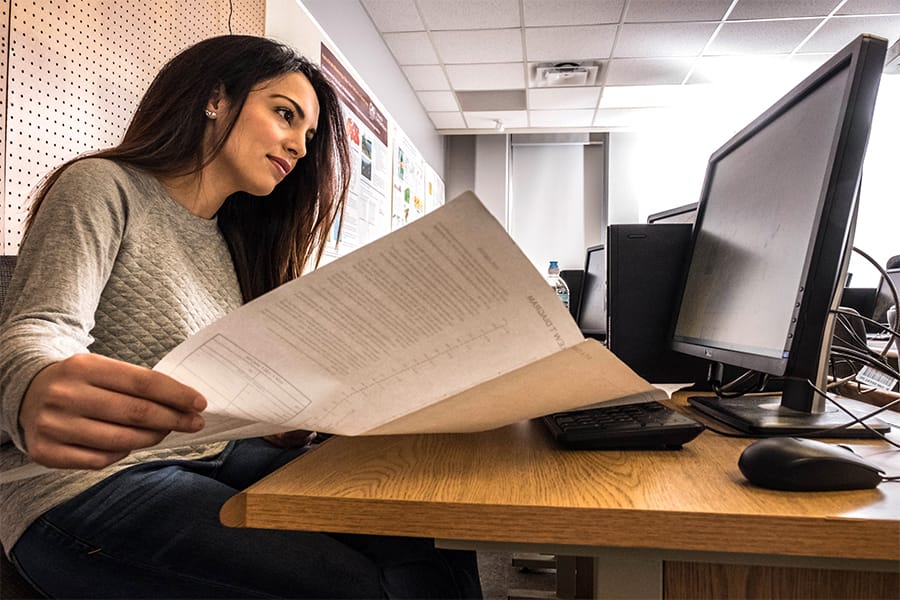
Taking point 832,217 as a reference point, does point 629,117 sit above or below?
above

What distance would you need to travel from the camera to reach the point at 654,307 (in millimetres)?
1049

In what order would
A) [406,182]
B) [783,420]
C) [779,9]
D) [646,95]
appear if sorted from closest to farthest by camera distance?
[783,420] → [779,9] → [406,182] → [646,95]

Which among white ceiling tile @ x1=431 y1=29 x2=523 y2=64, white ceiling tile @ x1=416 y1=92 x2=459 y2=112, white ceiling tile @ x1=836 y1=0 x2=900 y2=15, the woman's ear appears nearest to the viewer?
the woman's ear

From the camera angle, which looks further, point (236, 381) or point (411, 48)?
point (411, 48)

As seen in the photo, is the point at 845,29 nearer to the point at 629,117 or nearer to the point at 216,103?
the point at 629,117

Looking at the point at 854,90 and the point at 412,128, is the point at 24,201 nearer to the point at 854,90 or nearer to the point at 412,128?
the point at 854,90

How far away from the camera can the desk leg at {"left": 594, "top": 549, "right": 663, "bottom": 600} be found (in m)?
0.38

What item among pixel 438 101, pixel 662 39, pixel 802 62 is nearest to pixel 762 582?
pixel 662 39

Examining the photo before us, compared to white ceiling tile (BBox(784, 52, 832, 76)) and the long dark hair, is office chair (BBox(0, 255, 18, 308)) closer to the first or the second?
the long dark hair

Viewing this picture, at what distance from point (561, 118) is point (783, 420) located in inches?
177

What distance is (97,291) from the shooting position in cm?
Result: 65

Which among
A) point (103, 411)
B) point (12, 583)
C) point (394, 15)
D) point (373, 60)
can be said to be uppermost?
point (394, 15)

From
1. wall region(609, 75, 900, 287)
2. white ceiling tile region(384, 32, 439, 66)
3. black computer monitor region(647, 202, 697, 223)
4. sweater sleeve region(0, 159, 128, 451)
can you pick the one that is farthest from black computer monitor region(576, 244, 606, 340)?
wall region(609, 75, 900, 287)

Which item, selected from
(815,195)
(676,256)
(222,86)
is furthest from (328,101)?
(815,195)
